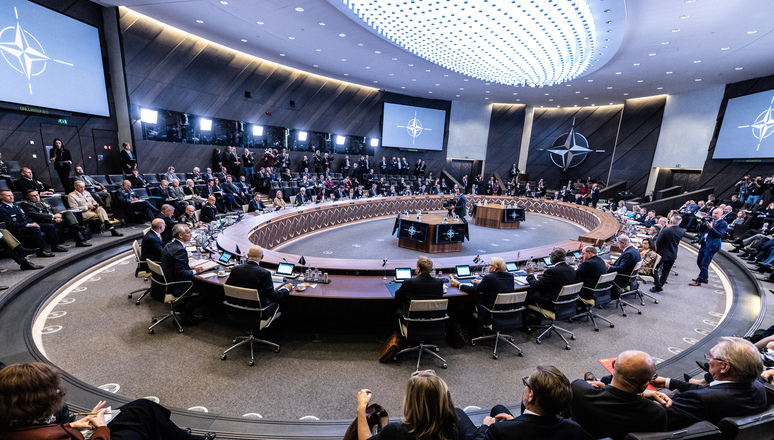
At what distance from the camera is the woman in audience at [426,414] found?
1356 millimetres

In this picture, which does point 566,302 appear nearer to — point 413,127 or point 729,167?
point 729,167

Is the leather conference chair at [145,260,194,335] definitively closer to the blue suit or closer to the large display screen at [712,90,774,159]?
the blue suit

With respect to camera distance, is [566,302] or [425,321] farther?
[566,302]

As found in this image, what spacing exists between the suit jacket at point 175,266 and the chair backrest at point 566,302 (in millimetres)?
4600

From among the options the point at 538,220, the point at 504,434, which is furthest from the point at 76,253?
the point at 538,220

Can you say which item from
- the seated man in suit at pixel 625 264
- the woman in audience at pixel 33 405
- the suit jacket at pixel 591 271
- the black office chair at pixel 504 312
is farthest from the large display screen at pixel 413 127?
the woman in audience at pixel 33 405

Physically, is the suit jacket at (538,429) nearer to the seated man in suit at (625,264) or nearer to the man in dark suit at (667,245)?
the seated man in suit at (625,264)

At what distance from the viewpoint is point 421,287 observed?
11.0 feet

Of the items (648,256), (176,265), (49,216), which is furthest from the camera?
(648,256)

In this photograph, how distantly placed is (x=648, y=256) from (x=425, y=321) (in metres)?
5.48

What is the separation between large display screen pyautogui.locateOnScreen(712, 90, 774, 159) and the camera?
11469mm

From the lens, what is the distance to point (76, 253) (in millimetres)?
5574

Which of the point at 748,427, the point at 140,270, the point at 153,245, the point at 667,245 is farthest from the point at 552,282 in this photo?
the point at 140,270

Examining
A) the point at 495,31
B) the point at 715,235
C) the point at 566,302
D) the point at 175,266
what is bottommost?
the point at 566,302
